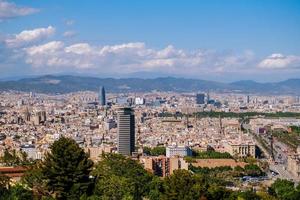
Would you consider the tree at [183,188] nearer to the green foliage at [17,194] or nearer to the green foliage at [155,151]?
the green foliage at [17,194]

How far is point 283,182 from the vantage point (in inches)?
1050

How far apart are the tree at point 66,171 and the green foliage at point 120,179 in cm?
65

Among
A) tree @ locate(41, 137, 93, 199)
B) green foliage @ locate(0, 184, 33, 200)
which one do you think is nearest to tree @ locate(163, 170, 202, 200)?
tree @ locate(41, 137, 93, 199)

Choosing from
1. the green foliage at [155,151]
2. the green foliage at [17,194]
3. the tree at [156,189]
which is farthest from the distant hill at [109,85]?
the green foliage at [17,194]

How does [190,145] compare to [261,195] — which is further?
[190,145]

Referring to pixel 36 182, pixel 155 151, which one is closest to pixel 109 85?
pixel 155 151

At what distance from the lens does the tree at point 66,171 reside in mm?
17547

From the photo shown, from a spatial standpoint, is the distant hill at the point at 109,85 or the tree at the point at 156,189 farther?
the distant hill at the point at 109,85

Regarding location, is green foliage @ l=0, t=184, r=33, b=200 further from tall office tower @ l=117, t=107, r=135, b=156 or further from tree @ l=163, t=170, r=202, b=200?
tall office tower @ l=117, t=107, r=135, b=156

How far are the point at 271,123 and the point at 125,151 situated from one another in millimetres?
32553

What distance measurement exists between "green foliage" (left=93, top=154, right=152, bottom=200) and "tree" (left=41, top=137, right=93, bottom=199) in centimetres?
65

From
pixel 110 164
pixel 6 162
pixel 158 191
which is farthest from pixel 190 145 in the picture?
pixel 158 191

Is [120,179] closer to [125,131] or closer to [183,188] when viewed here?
[183,188]

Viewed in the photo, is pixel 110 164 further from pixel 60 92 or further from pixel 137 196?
pixel 60 92
